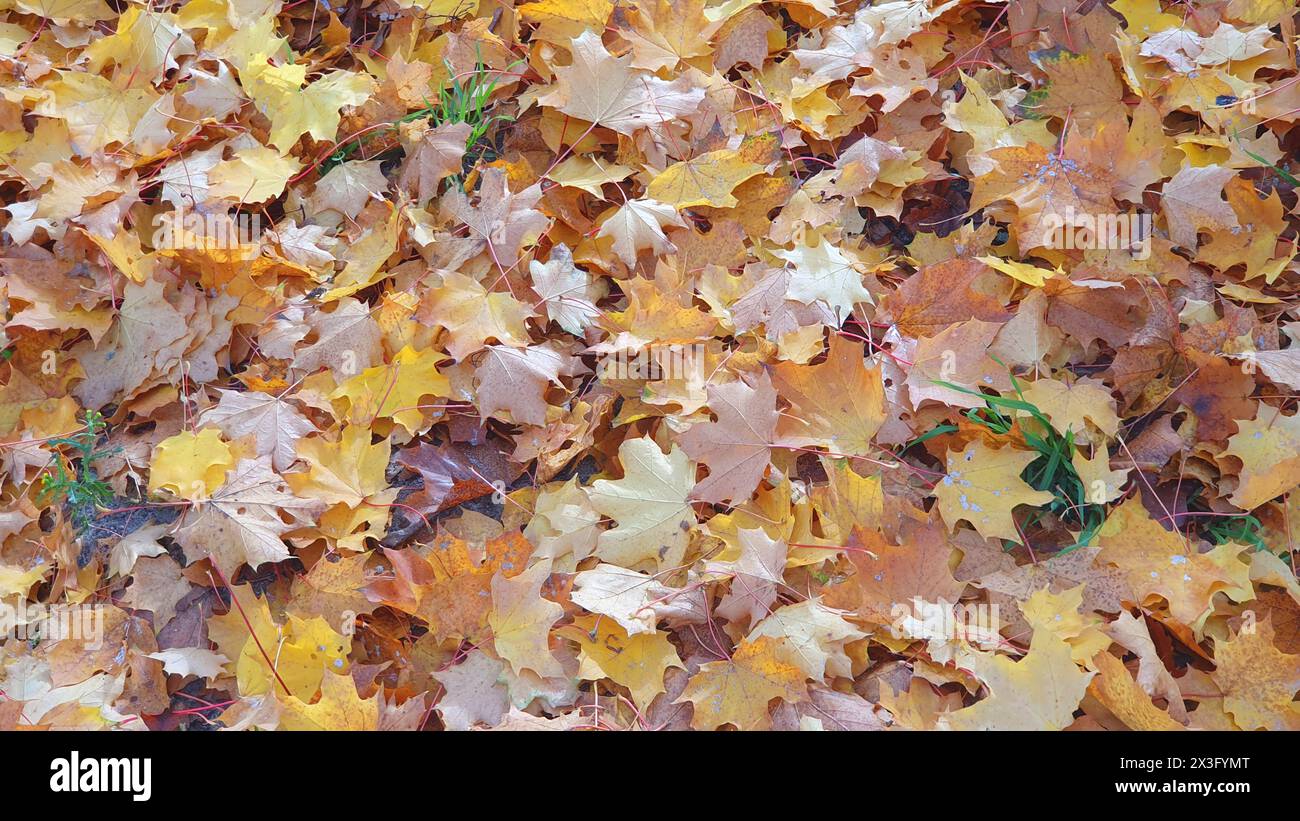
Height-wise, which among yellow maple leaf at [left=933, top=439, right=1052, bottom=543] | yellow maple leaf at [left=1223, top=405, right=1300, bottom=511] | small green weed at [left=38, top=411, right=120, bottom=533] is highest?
yellow maple leaf at [left=1223, top=405, right=1300, bottom=511]

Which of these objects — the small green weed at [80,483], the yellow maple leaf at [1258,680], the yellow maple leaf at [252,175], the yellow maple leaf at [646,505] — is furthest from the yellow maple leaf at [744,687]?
the yellow maple leaf at [252,175]

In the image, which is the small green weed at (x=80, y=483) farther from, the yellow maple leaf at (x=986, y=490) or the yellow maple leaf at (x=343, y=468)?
the yellow maple leaf at (x=986, y=490)

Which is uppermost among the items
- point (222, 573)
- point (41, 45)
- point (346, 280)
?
point (41, 45)

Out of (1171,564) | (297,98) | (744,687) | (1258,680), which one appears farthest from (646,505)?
(297,98)

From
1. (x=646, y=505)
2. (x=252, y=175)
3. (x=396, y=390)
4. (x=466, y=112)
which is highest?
(x=466, y=112)

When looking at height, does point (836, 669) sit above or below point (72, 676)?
above

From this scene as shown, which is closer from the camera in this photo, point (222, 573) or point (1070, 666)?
point (1070, 666)

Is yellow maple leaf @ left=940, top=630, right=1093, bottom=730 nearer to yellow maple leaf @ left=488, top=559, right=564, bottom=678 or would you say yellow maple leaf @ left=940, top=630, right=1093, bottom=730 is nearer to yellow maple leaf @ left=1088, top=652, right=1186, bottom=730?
yellow maple leaf @ left=1088, top=652, right=1186, bottom=730

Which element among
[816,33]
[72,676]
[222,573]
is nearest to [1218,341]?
[816,33]

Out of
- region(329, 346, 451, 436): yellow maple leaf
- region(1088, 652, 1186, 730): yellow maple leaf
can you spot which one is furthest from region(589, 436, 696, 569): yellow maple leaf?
region(1088, 652, 1186, 730): yellow maple leaf

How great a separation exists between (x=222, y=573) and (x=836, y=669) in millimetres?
1162

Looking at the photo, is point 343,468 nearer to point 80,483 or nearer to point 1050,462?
point 80,483

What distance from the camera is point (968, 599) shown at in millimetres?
1673

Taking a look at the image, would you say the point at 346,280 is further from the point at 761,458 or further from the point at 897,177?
the point at 897,177
